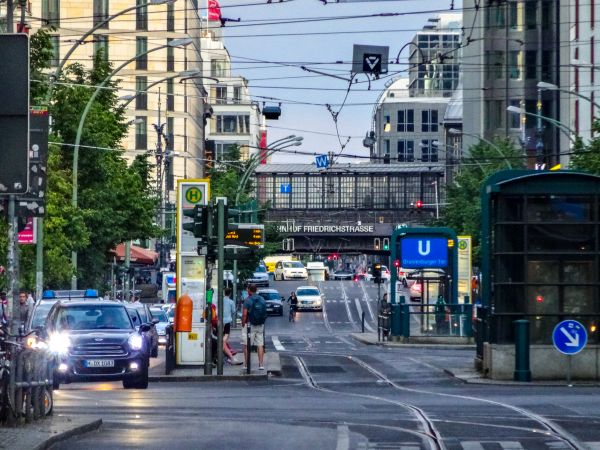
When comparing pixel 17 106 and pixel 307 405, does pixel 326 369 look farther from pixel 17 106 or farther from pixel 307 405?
pixel 17 106

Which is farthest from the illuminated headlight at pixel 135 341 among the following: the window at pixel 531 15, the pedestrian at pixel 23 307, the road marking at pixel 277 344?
the window at pixel 531 15

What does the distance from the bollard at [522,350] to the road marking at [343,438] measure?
10947 millimetres

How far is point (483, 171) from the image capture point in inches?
3189

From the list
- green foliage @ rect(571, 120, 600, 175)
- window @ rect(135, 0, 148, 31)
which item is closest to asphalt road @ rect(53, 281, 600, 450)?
green foliage @ rect(571, 120, 600, 175)

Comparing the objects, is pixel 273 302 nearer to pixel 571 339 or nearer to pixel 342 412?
pixel 571 339

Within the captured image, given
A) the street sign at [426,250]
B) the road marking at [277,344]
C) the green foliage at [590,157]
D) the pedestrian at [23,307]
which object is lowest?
the road marking at [277,344]

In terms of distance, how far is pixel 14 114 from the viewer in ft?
46.7

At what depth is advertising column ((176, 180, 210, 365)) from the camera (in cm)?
3556

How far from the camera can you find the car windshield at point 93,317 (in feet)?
102

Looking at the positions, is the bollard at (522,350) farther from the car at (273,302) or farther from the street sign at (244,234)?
the car at (273,302)

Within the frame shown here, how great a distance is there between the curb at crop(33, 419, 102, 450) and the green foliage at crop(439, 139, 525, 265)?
6118 cm

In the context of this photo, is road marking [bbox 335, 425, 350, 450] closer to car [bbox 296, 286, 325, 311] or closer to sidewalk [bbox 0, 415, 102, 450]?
sidewalk [bbox 0, 415, 102, 450]

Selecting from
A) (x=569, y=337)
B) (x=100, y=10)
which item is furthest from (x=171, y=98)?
(x=569, y=337)

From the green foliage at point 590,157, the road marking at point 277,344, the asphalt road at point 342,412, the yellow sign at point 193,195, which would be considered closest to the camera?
the asphalt road at point 342,412
